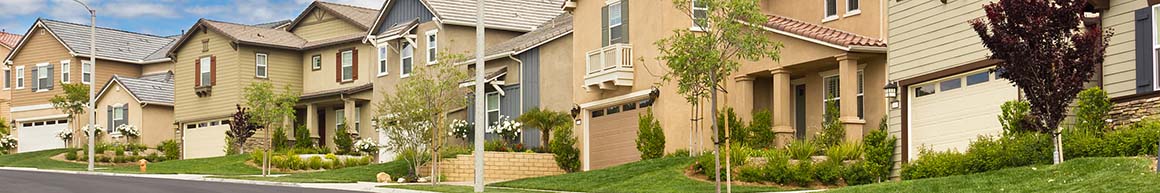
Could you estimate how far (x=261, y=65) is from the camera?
5847cm

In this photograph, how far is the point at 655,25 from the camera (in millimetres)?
36844

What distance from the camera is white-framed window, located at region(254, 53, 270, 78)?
58.3 metres

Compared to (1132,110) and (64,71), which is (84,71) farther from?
(1132,110)

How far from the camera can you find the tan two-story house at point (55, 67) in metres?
67.6

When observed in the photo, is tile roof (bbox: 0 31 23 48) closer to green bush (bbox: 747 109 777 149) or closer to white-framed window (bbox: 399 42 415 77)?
white-framed window (bbox: 399 42 415 77)

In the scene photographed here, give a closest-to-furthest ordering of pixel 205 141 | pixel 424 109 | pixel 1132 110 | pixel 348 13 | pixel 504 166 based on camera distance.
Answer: pixel 1132 110 → pixel 424 109 → pixel 504 166 → pixel 348 13 → pixel 205 141

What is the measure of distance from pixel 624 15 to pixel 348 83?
1997cm

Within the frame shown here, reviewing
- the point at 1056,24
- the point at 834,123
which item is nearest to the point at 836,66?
the point at 834,123

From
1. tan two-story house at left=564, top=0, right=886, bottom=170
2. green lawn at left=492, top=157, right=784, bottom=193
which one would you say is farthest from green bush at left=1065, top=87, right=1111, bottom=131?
tan two-story house at left=564, top=0, right=886, bottom=170

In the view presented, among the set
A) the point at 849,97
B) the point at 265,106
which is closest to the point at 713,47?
the point at 849,97

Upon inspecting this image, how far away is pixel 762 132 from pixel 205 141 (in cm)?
3105

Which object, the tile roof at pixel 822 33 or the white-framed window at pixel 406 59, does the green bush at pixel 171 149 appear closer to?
the white-framed window at pixel 406 59

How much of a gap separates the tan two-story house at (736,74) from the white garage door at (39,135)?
33.4 meters

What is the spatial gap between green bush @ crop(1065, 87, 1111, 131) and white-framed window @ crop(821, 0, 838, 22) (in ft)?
35.5
